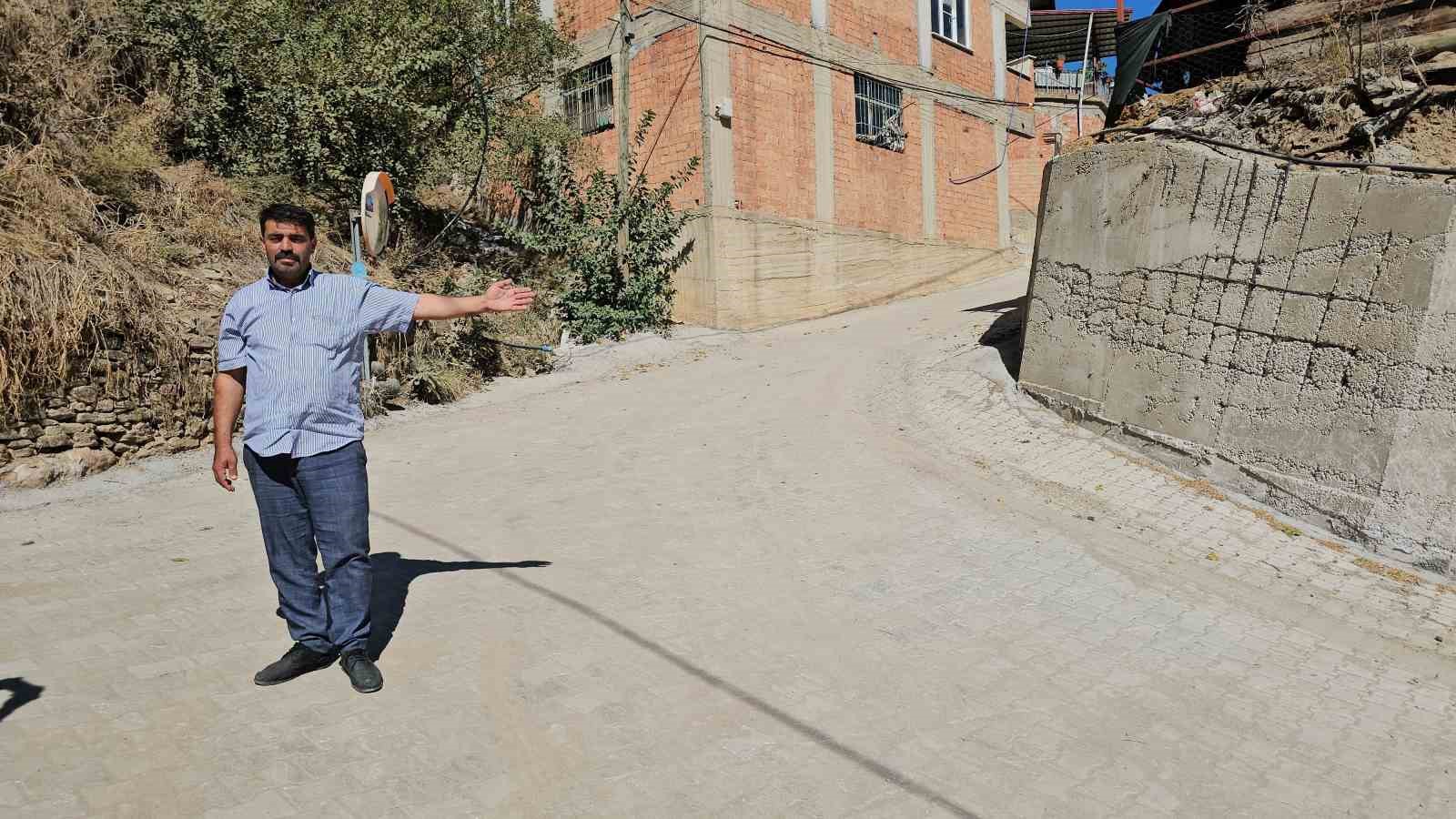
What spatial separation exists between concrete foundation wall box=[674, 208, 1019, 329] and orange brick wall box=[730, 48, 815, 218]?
395 millimetres

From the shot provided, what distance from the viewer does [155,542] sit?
5.67 metres

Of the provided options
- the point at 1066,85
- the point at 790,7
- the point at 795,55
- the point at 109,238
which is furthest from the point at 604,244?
the point at 1066,85

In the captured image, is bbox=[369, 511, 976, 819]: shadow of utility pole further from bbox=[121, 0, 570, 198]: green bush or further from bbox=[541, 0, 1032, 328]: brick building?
bbox=[541, 0, 1032, 328]: brick building

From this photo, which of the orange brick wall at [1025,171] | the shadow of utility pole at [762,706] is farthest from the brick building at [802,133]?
the shadow of utility pole at [762,706]

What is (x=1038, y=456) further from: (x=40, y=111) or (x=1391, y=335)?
(x=40, y=111)

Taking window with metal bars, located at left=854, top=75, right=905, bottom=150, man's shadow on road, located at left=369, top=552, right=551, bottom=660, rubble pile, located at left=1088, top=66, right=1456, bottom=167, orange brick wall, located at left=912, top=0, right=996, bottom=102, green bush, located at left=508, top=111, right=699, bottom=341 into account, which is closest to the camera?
man's shadow on road, located at left=369, top=552, right=551, bottom=660

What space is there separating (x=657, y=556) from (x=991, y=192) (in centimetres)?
1864

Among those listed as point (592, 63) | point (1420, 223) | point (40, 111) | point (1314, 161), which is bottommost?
point (1420, 223)

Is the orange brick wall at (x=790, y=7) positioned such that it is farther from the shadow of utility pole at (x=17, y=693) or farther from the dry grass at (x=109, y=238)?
the shadow of utility pole at (x=17, y=693)

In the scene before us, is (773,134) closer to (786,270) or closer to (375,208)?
(786,270)

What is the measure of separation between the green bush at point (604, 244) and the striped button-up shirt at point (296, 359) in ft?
33.3

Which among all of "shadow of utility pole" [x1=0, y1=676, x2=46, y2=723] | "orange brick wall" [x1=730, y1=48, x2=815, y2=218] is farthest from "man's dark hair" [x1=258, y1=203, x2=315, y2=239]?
"orange brick wall" [x1=730, y1=48, x2=815, y2=218]

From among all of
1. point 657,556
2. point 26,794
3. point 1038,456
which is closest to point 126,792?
point 26,794

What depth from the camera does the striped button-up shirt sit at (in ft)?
11.2
